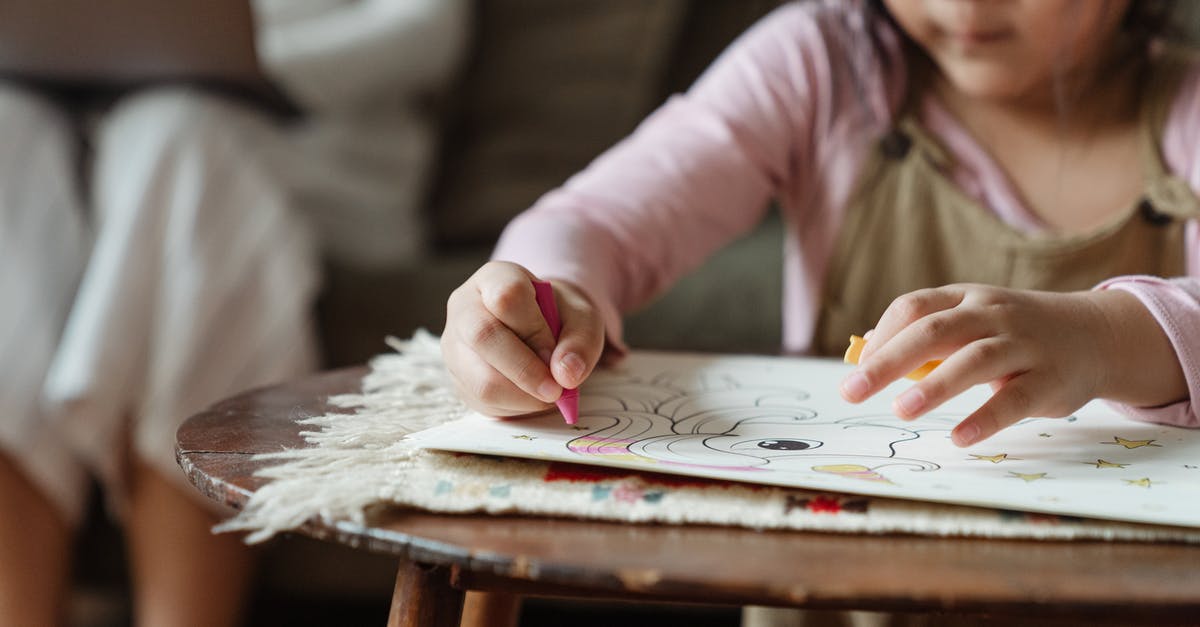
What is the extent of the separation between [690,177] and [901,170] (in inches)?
5.9

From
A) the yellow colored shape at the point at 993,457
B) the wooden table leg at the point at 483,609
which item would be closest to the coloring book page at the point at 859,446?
the yellow colored shape at the point at 993,457

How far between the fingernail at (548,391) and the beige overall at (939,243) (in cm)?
28

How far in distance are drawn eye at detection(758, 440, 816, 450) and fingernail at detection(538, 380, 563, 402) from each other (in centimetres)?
7

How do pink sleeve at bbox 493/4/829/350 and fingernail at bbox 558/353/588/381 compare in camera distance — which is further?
pink sleeve at bbox 493/4/829/350

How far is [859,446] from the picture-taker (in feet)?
1.14

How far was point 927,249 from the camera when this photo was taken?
2.23ft

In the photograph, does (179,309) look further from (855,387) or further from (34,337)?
(855,387)

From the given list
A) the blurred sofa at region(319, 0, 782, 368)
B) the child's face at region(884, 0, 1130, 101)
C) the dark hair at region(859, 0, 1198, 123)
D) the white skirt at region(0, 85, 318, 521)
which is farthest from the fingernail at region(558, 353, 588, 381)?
the blurred sofa at region(319, 0, 782, 368)

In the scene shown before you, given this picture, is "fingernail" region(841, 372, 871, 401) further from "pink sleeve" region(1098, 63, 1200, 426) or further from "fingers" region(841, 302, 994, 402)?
"pink sleeve" region(1098, 63, 1200, 426)

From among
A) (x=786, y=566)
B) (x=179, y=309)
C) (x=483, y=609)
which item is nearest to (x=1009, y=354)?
(x=786, y=566)

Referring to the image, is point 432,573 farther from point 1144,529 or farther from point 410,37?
point 410,37

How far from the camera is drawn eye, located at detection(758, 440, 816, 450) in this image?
34 cm

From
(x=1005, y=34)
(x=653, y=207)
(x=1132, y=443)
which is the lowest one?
(x=1132, y=443)

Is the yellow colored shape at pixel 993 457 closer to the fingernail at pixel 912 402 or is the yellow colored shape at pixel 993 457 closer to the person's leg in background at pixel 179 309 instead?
the fingernail at pixel 912 402
